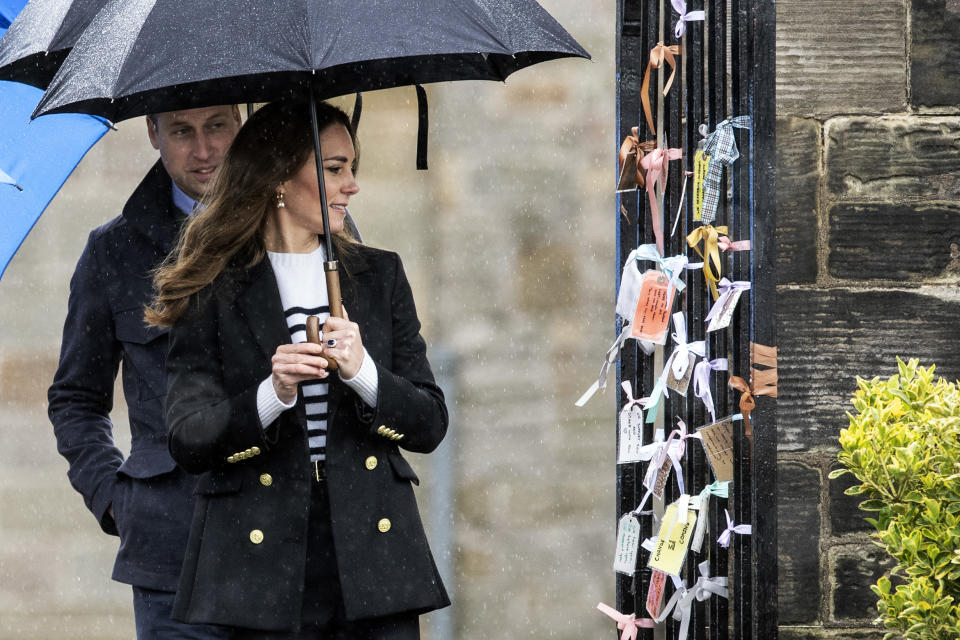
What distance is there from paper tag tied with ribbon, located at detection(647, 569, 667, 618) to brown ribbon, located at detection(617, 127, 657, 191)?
0.88 meters

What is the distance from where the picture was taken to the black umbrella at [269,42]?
8.66 feet

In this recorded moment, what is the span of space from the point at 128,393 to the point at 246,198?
0.69 metres

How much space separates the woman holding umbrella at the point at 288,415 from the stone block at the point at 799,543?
4.10 feet

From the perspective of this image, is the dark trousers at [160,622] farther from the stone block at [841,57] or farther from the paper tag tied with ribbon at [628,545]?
the stone block at [841,57]

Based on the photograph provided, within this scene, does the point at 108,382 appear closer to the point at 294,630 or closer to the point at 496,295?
the point at 294,630

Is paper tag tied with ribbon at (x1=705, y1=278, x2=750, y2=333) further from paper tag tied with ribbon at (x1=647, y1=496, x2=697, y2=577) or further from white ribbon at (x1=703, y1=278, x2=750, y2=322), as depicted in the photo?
paper tag tied with ribbon at (x1=647, y1=496, x2=697, y2=577)

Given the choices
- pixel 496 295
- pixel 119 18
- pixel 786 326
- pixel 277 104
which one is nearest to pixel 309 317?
pixel 277 104

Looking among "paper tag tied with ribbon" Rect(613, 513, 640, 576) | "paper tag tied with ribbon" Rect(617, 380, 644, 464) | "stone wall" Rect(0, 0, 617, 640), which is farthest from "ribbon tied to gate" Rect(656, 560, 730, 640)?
"stone wall" Rect(0, 0, 617, 640)

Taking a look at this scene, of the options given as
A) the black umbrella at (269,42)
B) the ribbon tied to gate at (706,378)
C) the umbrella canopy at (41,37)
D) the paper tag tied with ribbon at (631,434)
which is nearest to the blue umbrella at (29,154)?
the umbrella canopy at (41,37)

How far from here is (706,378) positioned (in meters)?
3.06

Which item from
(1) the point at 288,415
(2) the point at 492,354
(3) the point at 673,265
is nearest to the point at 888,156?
(3) the point at 673,265

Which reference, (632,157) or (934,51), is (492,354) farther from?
(632,157)

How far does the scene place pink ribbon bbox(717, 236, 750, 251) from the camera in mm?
2734

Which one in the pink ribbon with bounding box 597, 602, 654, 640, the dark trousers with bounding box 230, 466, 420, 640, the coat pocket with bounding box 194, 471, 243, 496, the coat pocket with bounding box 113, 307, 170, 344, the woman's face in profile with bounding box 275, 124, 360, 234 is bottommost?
the pink ribbon with bounding box 597, 602, 654, 640
